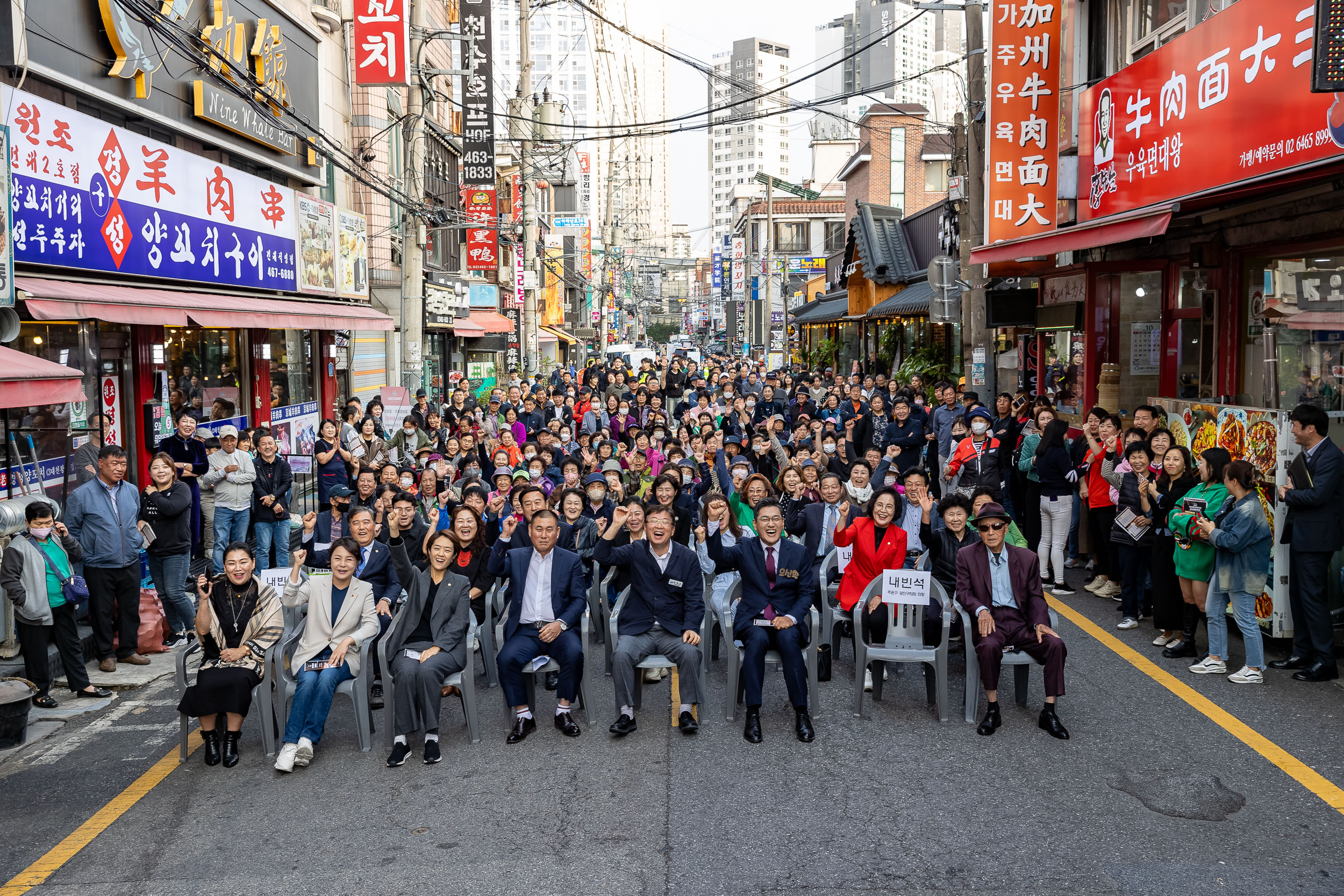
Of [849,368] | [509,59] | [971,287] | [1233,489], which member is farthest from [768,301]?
[509,59]

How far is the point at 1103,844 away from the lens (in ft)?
16.8

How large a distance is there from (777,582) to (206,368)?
11.1 meters

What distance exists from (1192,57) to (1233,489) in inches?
216

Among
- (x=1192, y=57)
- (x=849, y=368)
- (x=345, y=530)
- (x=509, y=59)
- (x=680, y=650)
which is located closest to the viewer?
(x=680, y=650)

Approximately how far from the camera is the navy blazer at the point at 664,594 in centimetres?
728

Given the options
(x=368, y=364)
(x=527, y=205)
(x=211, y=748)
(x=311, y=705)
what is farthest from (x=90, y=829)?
(x=527, y=205)

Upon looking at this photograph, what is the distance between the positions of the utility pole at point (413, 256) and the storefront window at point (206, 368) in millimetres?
3130

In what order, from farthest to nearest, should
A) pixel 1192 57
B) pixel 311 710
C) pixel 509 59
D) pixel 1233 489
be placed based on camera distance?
1. pixel 509 59
2. pixel 1192 57
3. pixel 1233 489
4. pixel 311 710

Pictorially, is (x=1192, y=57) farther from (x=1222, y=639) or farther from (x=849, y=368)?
(x=849, y=368)

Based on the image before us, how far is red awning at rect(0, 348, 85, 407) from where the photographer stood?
705 centimetres

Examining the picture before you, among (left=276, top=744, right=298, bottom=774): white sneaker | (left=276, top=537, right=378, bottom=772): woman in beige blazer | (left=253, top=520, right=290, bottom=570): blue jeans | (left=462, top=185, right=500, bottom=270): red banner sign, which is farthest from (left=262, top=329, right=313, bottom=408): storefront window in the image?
(left=276, top=744, right=298, bottom=774): white sneaker

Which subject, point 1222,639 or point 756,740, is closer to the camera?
point 756,740

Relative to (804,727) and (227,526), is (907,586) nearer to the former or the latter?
(804,727)

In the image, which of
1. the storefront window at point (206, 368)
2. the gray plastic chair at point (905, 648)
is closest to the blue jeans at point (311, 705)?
the gray plastic chair at point (905, 648)
